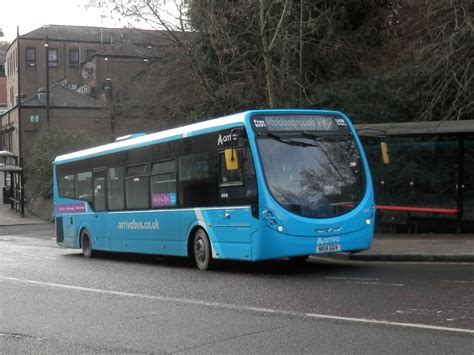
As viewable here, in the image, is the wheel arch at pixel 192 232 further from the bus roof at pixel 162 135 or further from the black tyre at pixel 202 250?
the bus roof at pixel 162 135

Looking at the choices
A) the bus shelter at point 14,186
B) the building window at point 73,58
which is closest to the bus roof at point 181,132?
the bus shelter at point 14,186

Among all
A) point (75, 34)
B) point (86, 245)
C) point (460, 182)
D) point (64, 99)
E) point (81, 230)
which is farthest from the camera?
point (75, 34)

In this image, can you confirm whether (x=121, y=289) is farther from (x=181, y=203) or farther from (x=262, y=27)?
(x=262, y=27)

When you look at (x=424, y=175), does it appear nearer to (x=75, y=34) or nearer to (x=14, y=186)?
(x=14, y=186)

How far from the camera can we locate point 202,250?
42.5ft

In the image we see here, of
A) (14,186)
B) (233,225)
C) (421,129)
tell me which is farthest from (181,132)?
(14,186)

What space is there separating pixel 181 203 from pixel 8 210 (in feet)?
112

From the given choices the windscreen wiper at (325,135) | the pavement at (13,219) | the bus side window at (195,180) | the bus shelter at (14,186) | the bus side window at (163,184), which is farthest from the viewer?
the bus shelter at (14,186)

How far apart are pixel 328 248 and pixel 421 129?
22.4 feet

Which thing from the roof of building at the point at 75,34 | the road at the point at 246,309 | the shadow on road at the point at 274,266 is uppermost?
the roof of building at the point at 75,34

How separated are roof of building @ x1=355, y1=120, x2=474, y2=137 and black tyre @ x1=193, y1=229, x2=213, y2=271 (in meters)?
5.85

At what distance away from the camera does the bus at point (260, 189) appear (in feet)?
36.6

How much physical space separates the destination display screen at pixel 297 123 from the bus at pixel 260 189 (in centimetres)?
2

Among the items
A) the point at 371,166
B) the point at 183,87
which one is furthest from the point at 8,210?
the point at 371,166
